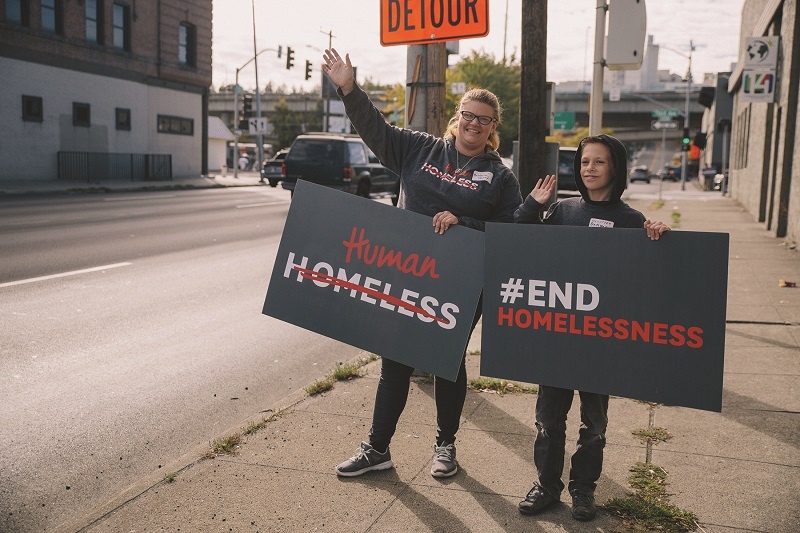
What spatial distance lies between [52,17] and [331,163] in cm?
1743

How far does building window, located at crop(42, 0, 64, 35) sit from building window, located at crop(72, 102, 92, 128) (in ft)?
9.70

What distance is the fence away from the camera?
31375 millimetres

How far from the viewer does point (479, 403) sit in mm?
5211

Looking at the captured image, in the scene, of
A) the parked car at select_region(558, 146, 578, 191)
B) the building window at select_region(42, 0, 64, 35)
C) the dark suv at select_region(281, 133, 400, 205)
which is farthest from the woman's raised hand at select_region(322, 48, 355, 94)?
the building window at select_region(42, 0, 64, 35)

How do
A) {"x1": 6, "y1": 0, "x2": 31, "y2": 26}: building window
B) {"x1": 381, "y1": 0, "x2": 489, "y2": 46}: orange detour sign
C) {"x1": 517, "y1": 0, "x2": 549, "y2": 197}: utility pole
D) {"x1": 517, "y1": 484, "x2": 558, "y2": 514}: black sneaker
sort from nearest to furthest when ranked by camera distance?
{"x1": 517, "y1": 484, "x2": 558, "y2": 514}: black sneaker, {"x1": 381, "y1": 0, "x2": 489, "y2": 46}: orange detour sign, {"x1": 517, "y1": 0, "x2": 549, "y2": 197}: utility pole, {"x1": 6, "y1": 0, "x2": 31, "y2": 26}: building window

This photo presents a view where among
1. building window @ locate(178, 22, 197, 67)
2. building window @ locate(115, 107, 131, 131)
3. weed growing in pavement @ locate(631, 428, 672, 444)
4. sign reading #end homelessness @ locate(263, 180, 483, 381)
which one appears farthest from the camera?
building window @ locate(178, 22, 197, 67)

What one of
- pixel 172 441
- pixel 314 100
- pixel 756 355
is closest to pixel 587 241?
pixel 172 441

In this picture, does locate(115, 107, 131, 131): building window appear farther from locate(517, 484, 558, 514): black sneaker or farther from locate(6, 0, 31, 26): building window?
locate(517, 484, 558, 514): black sneaker

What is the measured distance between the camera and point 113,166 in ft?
111

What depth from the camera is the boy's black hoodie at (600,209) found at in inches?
141

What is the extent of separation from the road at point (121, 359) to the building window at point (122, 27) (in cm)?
2453

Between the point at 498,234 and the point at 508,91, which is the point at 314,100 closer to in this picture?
the point at 508,91

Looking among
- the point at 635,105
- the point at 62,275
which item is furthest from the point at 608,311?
the point at 635,105

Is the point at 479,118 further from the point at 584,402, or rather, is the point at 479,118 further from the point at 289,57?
the point at 289,57
